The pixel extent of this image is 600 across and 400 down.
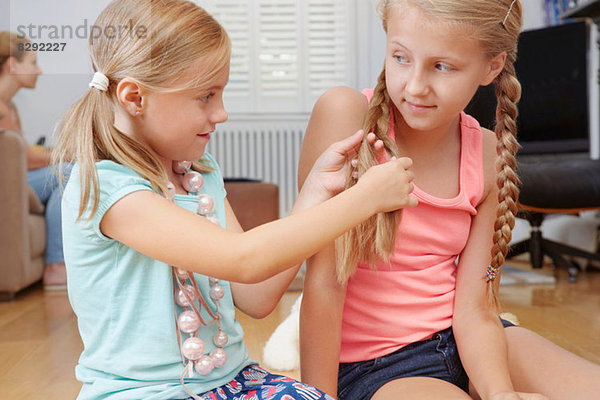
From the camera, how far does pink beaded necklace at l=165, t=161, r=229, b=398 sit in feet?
2.64

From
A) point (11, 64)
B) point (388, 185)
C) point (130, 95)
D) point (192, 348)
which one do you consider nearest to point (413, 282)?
point (388, 185)

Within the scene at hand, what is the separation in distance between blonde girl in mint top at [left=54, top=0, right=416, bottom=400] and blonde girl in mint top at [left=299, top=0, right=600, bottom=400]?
15 centimetres

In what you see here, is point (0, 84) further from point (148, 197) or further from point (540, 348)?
point (540, 348)

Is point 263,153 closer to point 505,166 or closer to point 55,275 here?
point 55,275

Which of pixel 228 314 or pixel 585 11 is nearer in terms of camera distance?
pixel 228 314

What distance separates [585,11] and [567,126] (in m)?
0.61

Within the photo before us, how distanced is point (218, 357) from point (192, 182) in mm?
256

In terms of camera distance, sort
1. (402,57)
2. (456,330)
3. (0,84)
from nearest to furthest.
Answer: (402,57) → (456,330) → (0,84)

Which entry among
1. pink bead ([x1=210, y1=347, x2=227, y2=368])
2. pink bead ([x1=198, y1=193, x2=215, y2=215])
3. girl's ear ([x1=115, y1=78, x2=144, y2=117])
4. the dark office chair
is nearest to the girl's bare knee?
pink bead ([x1=210, y1=347, x2=227, y2=368])

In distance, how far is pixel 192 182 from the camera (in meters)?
0.92

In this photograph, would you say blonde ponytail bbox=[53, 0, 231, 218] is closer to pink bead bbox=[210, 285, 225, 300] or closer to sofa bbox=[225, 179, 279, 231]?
pink bead bbox=[210, 285, 225, 300]

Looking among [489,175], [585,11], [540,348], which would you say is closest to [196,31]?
[489,175]

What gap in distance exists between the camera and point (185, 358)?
32.4 inches

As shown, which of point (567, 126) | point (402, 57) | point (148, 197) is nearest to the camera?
point (148, 197)
